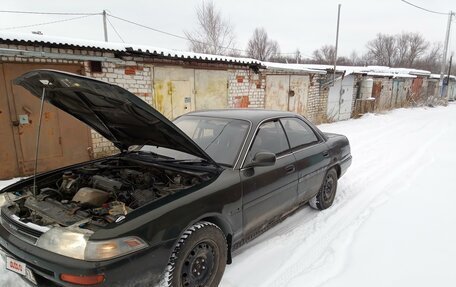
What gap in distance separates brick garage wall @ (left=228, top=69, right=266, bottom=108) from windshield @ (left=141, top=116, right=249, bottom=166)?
5.97 meters

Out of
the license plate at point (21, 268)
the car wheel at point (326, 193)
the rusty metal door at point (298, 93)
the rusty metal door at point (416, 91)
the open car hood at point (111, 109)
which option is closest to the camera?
the license plate at point (21, 268)

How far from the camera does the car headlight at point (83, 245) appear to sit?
1763 mm

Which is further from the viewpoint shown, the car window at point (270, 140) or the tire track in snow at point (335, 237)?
the car window at point (270, 140)

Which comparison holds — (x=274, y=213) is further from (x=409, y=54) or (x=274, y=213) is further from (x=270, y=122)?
(x=409, y=54)

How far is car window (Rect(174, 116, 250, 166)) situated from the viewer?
9.39ft

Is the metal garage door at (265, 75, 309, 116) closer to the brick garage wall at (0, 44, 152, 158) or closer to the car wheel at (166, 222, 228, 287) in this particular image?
the brick garage wall at (0, 44, 152, 158)

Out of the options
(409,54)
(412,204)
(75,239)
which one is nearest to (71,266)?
(75,239)

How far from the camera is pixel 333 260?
2.88 meters

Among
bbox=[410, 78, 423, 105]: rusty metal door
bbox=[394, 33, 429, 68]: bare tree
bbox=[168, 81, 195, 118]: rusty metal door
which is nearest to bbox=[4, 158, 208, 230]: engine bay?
bbox=[168, 81, 195, 118]: rusty metal door

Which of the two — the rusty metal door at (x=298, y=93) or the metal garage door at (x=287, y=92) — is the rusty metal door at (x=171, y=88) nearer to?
the metal garage door at (x=287, y=92)

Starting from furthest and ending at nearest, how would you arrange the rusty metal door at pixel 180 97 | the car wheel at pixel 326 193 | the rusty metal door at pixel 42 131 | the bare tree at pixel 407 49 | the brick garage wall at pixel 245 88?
1. the bare tree at pixel 407 49
2. the brick garage wall at pixel 245 88
3. the rusty metal door at pixel 180 97
4. the rusty metal door at pixel 42 131
5. the car wheel at pixel 326 193

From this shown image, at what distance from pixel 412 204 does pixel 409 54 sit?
60816 millimetres

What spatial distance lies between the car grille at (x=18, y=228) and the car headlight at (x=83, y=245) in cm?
9

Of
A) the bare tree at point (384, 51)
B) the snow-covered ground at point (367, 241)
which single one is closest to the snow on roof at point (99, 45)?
the snow-covered ground at point (367, 241)
